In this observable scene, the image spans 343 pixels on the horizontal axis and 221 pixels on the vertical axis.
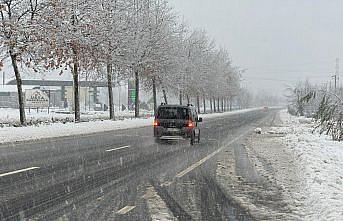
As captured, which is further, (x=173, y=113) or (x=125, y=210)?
(x=173, y=113)

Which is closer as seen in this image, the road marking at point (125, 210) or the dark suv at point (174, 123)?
the road marking at point (125, 210)

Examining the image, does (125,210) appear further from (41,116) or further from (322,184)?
(41,116)

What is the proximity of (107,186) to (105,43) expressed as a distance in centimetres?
2710

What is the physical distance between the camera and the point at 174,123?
2139 centimetres

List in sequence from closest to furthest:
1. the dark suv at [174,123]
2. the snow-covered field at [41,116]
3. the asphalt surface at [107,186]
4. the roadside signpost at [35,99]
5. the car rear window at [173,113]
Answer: the asphalt surface at [107,186] → the dark suv at [174,123] → the car rear window at [173,113] → the snow-covered field at [41,116] → the roadside signpost at [35,99]

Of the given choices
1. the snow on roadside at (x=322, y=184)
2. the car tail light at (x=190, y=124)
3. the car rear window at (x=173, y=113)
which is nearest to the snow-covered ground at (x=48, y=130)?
the car rear window at (x=173, y=113)

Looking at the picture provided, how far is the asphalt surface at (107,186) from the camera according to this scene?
7270mm

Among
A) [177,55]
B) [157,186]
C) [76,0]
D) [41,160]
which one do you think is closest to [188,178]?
[157,186]

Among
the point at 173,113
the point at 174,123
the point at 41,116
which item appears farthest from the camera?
the point at 41,116

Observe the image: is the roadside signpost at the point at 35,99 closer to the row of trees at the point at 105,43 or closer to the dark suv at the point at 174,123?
the row of trees at the point at 105,43

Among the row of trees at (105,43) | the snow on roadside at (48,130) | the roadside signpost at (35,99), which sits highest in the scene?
the row of trees at (105,43)

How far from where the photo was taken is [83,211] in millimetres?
7301

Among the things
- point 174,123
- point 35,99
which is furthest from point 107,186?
point 35,99

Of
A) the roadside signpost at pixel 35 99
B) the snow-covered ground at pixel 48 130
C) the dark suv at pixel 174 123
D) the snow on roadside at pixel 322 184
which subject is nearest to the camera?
the snow on roadside at pixel 322 184
